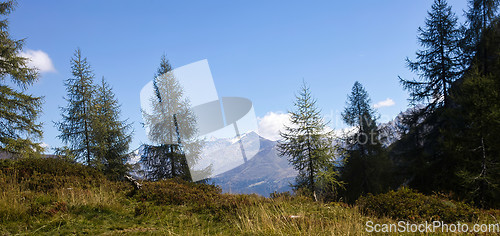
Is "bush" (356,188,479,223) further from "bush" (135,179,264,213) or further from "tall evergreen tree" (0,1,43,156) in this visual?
"tall evergreen tree" (0,1,43,156)

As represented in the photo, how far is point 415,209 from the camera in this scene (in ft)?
29.9

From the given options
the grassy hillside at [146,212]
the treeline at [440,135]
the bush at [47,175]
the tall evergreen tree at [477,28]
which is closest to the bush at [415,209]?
the grassy hillside at [146,212]

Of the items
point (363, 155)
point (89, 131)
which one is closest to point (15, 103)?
point (89, 131)

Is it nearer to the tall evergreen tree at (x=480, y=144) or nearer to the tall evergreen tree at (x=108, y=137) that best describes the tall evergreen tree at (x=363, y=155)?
the tall evergreen tree at (x=480, y=144)

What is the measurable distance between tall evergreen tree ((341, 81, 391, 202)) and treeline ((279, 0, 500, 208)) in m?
0.10

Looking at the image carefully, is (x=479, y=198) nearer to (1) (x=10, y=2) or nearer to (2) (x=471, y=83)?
(2) (x=471, y=83)

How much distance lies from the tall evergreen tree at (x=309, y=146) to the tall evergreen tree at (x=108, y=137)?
14.2 m

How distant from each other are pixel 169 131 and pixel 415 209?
714 inches

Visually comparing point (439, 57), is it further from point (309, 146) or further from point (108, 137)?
point (108, 137)

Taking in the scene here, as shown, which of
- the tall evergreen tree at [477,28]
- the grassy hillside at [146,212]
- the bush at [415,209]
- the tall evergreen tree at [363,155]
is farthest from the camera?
the tall evergreen tree at [363,155]

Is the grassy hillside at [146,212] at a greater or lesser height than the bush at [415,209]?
greater

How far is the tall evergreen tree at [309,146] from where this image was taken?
1734 cm

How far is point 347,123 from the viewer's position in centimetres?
3078

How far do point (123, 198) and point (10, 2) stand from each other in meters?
17.6
